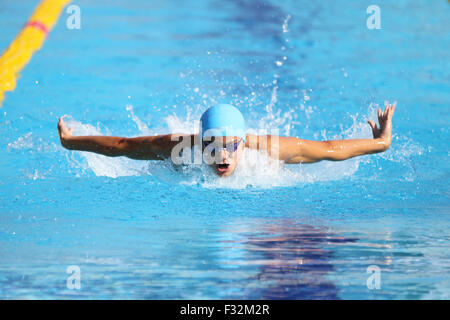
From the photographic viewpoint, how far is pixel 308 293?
2650 millimetres

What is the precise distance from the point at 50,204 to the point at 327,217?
194cm

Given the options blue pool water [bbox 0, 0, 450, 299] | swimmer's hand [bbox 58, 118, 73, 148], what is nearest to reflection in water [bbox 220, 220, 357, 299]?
blue pool water [bbox 0, 0, 450, 299]

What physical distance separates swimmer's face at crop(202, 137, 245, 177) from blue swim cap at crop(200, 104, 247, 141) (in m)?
0.04

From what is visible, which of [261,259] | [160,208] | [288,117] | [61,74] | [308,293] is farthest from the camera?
[61,74]

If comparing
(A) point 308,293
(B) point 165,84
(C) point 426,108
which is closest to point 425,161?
(C) point 426,108

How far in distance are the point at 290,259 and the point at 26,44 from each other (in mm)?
1751

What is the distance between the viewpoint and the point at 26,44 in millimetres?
3484

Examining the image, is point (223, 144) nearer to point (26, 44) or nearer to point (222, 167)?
point (222, 167)

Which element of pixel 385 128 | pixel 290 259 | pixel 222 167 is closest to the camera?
pixel 290 259

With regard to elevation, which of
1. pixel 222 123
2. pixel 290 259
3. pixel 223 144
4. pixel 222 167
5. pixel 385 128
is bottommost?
pixel 290 259

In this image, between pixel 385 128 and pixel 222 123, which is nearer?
pixel 222 123

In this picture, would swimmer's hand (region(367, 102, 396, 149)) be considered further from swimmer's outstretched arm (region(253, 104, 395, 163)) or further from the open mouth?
the open mouth

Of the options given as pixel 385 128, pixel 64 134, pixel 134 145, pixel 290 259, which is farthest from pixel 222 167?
pixel 290 259
